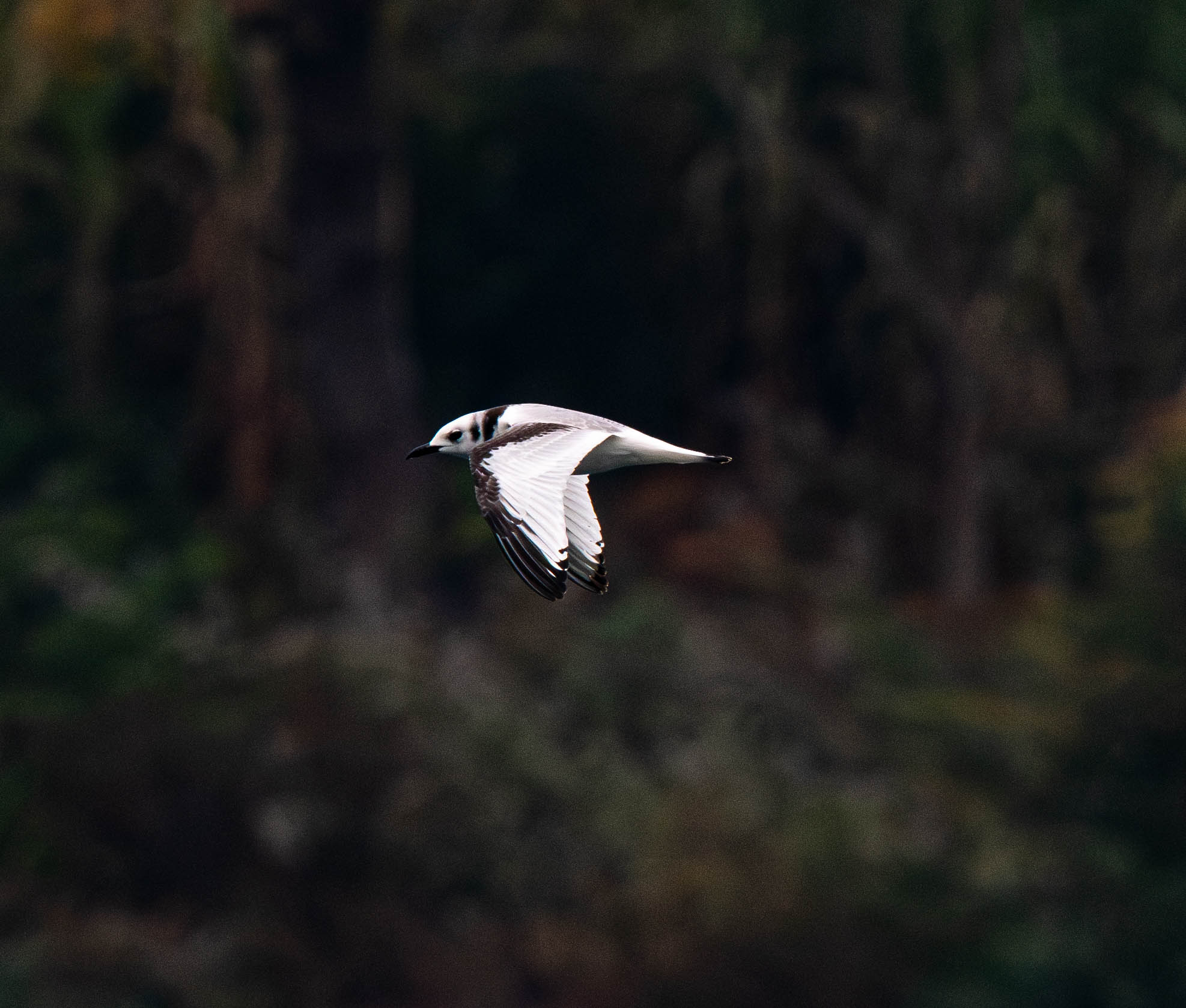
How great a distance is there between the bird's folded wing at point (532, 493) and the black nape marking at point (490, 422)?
→ 501 millimetres

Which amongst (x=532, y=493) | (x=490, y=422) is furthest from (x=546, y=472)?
(x=490, y=422)

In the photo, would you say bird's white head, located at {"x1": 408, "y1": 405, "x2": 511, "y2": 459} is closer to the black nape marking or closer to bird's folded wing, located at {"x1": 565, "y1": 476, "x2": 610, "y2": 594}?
the black nape marking

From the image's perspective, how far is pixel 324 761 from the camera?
13.6m

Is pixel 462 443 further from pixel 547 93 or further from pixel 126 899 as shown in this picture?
pixel 547 93

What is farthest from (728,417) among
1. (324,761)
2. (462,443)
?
(462,443)

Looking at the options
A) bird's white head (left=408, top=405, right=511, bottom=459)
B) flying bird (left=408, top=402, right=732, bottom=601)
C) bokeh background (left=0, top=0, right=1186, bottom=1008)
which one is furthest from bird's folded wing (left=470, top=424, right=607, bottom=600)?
bokeh background (left=0, top=0, right=1186, bottom=1008)

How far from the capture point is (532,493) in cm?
555

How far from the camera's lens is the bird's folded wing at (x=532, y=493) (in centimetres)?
536

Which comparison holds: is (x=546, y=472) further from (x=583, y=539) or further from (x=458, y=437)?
(x=458, y=437)

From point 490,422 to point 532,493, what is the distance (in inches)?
42.7

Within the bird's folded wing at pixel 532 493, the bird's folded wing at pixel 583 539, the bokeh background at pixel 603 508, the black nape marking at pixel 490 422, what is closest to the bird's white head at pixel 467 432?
the black nape marking at pixel 490 422

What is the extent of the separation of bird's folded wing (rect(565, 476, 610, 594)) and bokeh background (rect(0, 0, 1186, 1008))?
6.73m

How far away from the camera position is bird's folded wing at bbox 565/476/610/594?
20.0ft

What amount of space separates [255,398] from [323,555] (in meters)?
1.23
